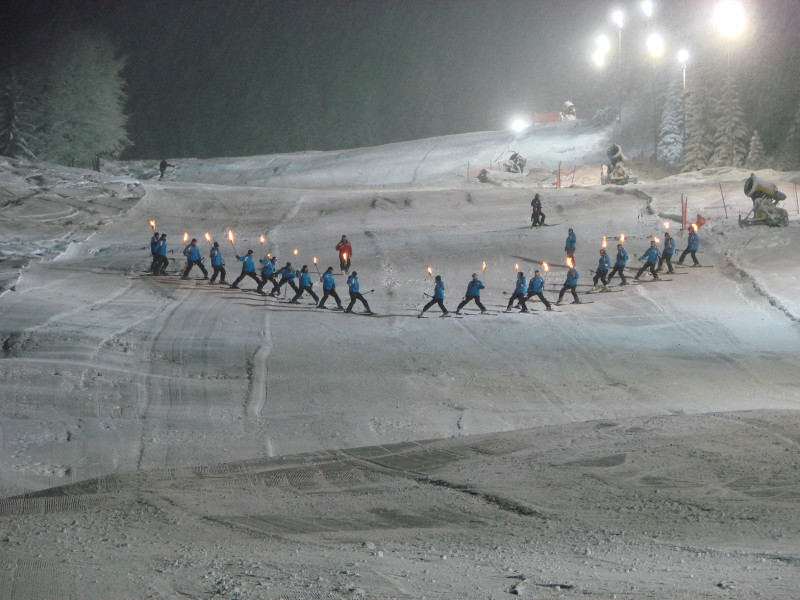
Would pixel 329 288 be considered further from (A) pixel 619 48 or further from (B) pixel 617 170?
(A) pixel 619 48

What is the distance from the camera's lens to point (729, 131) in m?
50.9

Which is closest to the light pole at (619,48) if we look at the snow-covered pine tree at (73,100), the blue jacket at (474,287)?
the snow-covered pine tree at (73,100)

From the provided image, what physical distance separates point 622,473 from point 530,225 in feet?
75.1

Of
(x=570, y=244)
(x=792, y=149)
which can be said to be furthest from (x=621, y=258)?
(x=792, y=149)

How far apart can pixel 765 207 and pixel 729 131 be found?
928 inches

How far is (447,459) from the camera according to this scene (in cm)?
1167

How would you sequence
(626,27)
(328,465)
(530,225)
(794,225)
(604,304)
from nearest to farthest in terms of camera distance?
(328,465), (604,304), (794,225), (530,225), (626,27)

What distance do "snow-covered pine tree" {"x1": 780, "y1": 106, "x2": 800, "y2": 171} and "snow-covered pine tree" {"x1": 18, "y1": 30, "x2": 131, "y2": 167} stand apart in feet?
156

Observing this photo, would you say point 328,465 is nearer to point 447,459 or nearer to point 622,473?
point 447,459

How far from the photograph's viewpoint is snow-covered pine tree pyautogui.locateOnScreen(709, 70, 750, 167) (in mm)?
50812

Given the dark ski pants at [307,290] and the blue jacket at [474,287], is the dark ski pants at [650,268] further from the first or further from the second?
the dark ski pants at [307,290]

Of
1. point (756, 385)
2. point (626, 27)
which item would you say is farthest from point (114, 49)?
point (756, 385)

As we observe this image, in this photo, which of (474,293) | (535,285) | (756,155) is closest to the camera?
(474,293)

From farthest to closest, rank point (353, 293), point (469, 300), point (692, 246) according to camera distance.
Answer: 1. point (692, 246)
2. point (469, 300)
3. point (353, 293)
